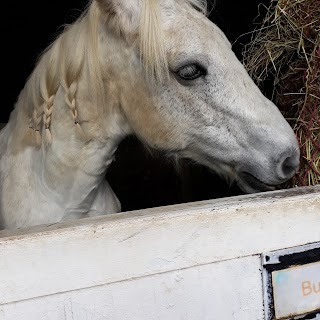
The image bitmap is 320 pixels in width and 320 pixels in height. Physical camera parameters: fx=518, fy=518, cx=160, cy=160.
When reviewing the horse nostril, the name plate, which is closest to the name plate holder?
the name plate

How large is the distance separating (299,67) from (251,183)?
0.46 m

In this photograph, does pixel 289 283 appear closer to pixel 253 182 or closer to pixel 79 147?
pixel 253 182

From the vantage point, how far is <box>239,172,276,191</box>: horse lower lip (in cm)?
131

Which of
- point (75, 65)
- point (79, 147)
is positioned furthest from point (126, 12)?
point (79, 147)

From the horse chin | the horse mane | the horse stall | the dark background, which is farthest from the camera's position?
the dark background

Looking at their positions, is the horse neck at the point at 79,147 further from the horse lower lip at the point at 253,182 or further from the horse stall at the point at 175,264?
the horse stall at the point at 175,264

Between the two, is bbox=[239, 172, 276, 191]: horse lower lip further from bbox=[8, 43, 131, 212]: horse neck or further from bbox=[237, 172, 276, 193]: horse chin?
bbox=[8, 43, 131, 212]: horse neck

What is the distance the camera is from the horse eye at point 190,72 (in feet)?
4.01

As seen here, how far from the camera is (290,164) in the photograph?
1236mm

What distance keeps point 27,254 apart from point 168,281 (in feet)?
0.79

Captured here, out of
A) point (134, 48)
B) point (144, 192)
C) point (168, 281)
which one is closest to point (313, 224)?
point (168, 281)

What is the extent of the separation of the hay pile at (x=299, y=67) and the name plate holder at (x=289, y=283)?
439mm

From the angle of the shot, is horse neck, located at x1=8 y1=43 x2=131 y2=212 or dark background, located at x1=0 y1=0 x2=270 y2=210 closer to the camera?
horse neck, located at x1=8 y1=43 x2=131 y2=212

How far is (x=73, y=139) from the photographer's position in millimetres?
1396
